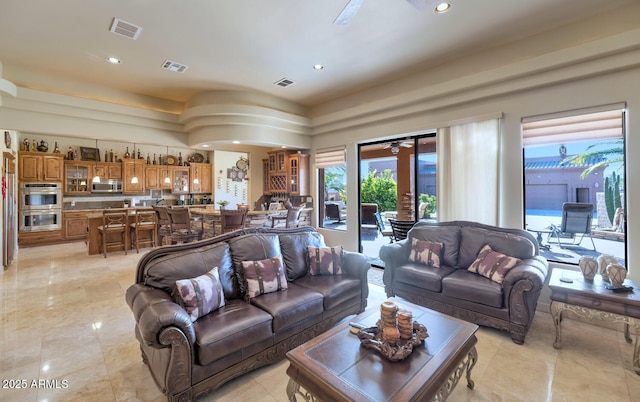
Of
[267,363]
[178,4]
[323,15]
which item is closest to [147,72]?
[178,4]

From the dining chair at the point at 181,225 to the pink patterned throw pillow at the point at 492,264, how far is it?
4923 mm

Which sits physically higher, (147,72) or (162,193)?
(147,72)

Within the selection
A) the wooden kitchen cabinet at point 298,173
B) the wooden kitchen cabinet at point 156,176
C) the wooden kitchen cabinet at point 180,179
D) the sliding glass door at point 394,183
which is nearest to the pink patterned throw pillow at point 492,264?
the sliding glass door at point 394,183

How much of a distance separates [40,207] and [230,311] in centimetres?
803

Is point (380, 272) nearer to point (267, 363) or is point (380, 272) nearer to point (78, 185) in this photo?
point (267, 363)

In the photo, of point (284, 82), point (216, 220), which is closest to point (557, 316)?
point (284, 82)

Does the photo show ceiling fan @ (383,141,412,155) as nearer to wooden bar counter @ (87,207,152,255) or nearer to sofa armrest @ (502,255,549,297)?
sofa armrest @ (502,255,549,297)

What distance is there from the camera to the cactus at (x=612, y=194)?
325 cm

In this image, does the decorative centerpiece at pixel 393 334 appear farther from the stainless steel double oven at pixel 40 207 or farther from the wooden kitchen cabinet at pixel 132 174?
the stainless steel double oven at pixel 40 207

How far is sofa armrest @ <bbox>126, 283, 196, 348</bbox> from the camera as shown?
1698 millimetres

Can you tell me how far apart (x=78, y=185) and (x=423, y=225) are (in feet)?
29.9

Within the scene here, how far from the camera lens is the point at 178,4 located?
9.64 ft

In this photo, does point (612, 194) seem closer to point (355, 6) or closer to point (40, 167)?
point (355, 6)

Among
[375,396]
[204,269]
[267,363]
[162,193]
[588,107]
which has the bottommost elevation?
[267,363]
